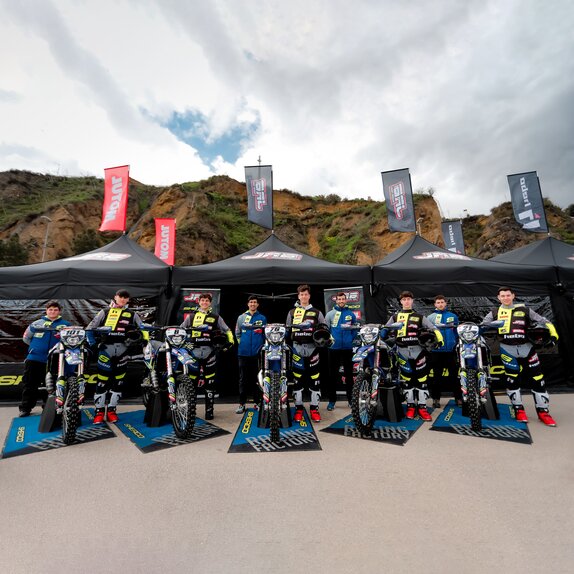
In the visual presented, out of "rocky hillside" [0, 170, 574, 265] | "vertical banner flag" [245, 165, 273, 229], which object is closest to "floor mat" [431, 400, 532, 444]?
"vertical banner flag" [245, 165, 273, 229]

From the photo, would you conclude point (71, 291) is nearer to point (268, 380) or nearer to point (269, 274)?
point (269, 274)

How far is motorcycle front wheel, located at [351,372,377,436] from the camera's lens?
12.0 feet

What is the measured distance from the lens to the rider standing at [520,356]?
418 cm

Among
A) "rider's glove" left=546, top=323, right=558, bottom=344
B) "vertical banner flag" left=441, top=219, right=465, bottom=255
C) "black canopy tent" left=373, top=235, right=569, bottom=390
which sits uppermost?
"vertical banner flag" left=441, top=219, right=465, bottom=255

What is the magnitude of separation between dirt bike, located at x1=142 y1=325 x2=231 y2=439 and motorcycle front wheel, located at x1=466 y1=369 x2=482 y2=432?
3.13 metres

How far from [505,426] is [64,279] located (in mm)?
7510

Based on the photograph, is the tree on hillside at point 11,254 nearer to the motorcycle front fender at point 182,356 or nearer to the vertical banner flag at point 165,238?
the vertical banner flag at point 165,238

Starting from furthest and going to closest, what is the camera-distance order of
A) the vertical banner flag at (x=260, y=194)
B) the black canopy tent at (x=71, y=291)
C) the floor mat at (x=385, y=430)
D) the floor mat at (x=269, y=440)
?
the vertical banner flag at (x=260, y=194)
the black canopy tent at (x=71, y=291)
the floor mat at (x=385, y=430)
the floor mat at (x=269, y=440)

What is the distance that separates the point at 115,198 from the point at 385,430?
903 centimetres

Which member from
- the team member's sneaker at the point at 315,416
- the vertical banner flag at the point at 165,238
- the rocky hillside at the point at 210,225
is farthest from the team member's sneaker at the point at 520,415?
the rocky hillside at the point at 210,225

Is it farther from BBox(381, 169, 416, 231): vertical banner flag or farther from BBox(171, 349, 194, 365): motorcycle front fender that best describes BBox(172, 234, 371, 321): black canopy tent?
BBox(381, 169, 416, 231): vertical banner flag

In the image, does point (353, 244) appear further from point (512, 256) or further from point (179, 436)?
point (179, 436)

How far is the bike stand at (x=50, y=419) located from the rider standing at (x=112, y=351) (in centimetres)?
44

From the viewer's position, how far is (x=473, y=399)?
3.75 metres
